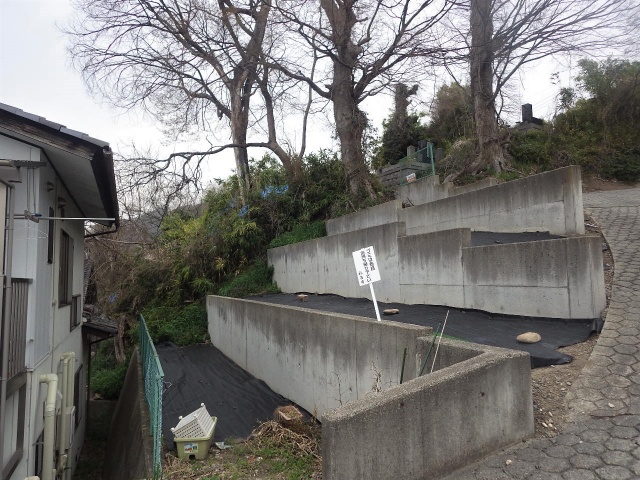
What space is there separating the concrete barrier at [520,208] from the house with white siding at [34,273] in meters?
6.80

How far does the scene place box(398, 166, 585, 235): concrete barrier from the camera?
659 cm

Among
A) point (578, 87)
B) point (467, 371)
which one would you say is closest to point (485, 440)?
point (467, 371)

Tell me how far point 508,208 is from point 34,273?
25.6 feet

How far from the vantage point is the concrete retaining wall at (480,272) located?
479 centimetres

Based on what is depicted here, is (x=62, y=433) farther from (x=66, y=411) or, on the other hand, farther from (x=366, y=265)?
(x=366, y=265)

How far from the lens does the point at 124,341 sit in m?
13.9

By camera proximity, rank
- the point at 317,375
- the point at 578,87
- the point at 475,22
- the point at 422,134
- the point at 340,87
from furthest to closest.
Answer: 1. the point at 422,134
2. the point at 578,87
3. the point at 340,87
4. the point at 475,22
5. the point at 317,375

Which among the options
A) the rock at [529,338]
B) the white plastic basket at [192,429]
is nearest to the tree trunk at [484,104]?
the rock at [529,338]

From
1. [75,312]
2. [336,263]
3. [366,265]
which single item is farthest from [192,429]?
[336,263]

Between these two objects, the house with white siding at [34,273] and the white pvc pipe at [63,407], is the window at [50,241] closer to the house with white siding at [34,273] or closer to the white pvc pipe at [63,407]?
the house with white siding at [34,273]

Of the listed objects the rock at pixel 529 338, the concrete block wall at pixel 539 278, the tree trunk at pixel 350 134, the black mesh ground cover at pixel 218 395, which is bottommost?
the black mesh ground cover at pixel 218 395

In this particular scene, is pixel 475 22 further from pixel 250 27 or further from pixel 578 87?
pixel 578 87

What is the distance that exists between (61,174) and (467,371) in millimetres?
6328

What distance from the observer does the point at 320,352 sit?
561cm
